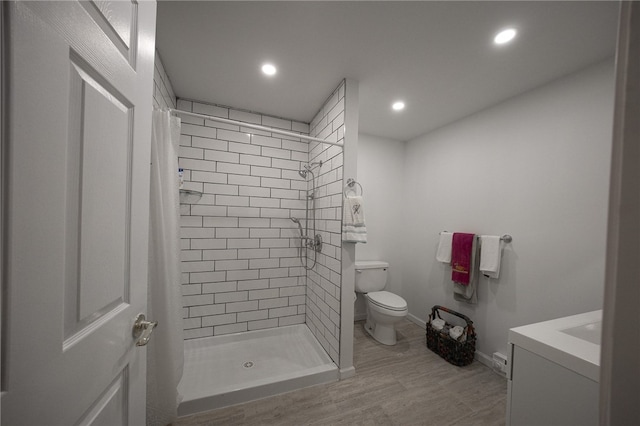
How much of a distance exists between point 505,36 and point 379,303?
2.17 m

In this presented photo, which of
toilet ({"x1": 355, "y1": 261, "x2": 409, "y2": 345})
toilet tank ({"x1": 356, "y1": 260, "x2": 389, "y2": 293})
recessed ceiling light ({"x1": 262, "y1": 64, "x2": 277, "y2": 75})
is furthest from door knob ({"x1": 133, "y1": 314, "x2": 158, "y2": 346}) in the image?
toilet tank ({"x1": 356, "y1": 260, "x2": 389, "y2": 293})

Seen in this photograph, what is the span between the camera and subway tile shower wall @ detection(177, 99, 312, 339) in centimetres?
203

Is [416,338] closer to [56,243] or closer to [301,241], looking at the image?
[301,241]

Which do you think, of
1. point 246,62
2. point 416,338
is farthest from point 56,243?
point 416,338

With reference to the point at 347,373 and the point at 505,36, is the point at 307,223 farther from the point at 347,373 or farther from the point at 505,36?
the point at 505,36

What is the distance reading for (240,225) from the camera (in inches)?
85.9

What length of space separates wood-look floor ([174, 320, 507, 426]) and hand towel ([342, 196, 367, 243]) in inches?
43.3

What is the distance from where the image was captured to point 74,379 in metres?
0.46

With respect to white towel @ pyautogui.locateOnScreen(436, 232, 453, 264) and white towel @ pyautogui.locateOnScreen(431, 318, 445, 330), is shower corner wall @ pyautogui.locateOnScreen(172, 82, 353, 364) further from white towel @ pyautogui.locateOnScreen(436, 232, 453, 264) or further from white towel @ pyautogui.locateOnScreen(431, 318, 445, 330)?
white towel @ pyautogui.locateOnScreen(436, 232, 453, 264)

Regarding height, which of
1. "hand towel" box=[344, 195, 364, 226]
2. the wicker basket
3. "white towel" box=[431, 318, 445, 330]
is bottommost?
the wicker basket

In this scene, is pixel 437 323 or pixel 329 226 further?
pixel 437 323

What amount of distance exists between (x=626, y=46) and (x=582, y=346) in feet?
3.50

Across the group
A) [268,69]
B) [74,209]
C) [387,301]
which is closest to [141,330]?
[74,209]

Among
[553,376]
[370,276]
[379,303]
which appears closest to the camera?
[553,376]
